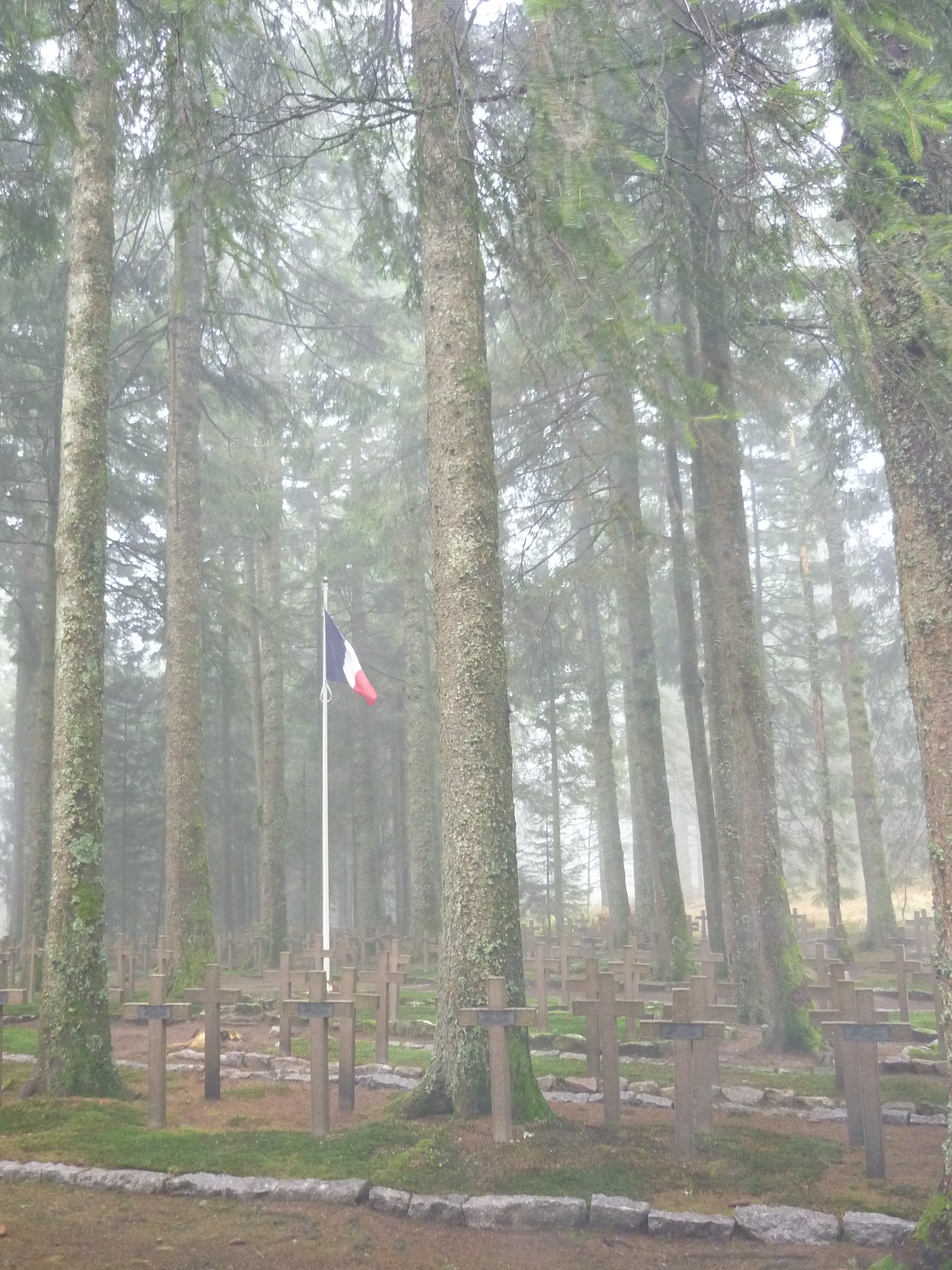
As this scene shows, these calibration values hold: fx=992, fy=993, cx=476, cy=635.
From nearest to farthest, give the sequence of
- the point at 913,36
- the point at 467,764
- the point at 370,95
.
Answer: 1. the point at 913,36
2. the point at 467,764
3. the point at 370,95

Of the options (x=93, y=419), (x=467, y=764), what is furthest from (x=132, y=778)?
(x=467, y=764)

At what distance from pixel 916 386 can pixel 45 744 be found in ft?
44.1

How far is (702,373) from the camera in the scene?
36.7 feet

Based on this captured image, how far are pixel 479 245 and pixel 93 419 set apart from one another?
3.53 m

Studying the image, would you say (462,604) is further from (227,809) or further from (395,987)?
(227,809)

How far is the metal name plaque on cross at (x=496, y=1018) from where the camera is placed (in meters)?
6.13

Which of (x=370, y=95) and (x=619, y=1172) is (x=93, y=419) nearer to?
(x=370, y=95)

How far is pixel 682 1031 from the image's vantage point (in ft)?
20.0

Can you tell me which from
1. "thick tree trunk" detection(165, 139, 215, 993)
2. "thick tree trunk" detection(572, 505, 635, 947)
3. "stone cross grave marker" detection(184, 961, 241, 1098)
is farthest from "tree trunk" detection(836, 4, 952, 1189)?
"thick tree trunk" detection(572, 505, 635, 947)

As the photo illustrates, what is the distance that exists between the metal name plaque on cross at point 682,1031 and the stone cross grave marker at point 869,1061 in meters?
0.77

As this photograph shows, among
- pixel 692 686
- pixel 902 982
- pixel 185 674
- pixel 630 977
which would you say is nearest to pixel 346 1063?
pixel 630 977

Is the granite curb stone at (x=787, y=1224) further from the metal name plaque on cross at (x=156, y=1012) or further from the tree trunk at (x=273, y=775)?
the tree trunk at (x=273, y=775)

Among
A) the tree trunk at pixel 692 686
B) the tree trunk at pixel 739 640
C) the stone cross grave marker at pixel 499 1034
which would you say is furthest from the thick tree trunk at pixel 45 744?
the stone cross grave marker at pixel 499 1034

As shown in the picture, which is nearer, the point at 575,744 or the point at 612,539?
the point at 612,539
